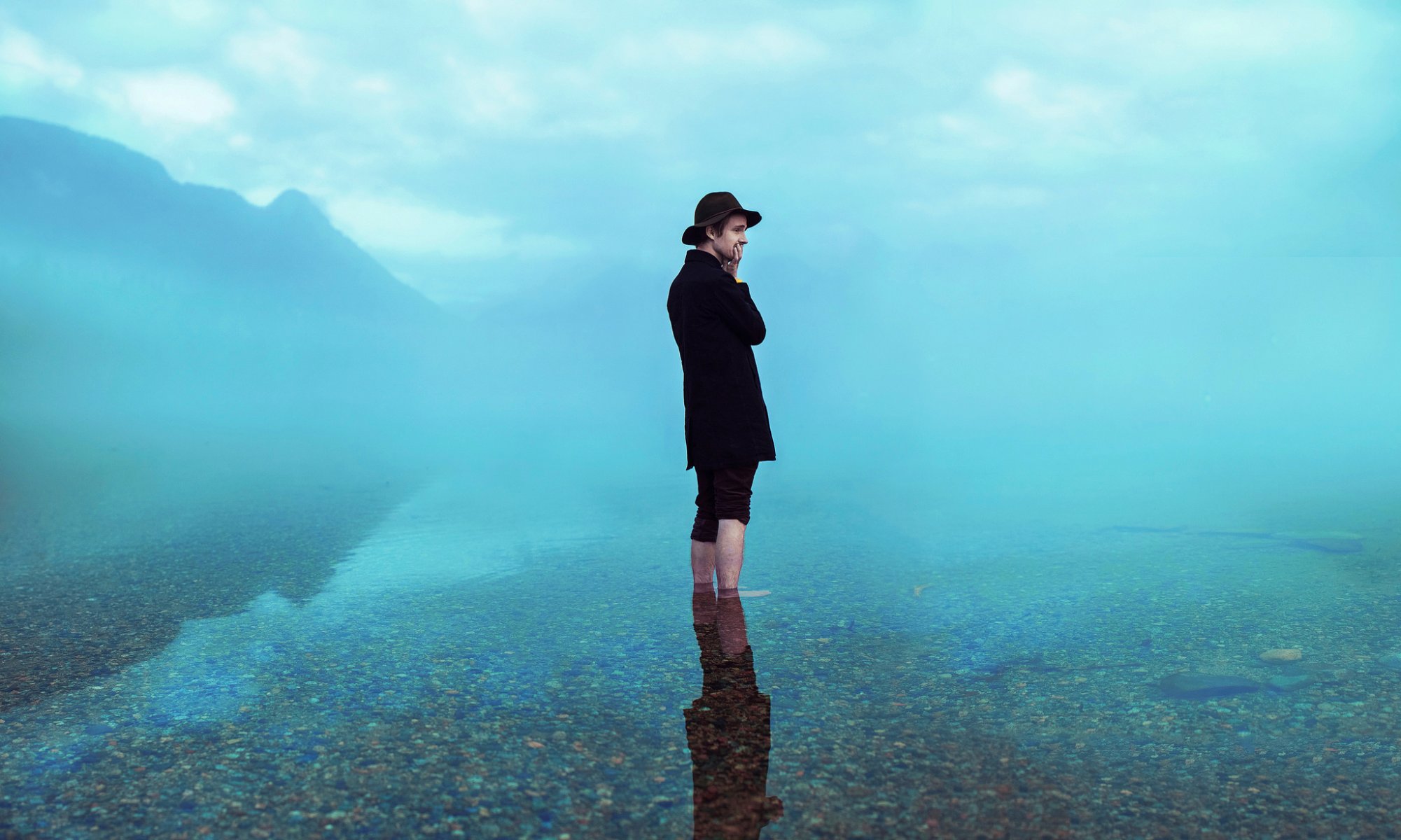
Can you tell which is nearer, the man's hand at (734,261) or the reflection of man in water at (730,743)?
the reflection of man in water at (730,743)

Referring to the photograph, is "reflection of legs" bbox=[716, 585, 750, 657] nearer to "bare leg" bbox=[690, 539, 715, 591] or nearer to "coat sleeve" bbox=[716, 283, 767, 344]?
"bare leg" bbox=[690, 539, 715, 591]

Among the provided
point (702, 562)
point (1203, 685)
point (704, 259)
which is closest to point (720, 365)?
point (704, 259)

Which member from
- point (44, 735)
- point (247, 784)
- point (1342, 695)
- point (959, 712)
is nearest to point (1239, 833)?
point (959, 712)

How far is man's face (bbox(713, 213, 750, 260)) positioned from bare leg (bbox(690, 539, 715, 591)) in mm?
1648

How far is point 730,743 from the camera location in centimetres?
321

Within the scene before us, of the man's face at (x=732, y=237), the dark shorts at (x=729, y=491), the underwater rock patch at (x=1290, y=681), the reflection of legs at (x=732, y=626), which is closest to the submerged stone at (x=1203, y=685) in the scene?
the underwater rock patch at (x=1290, y=681)

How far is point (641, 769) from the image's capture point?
3012 millimetres

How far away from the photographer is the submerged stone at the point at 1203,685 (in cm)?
373

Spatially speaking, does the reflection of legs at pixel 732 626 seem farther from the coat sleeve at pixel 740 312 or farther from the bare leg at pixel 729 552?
the coat sleeve at pixel 740 312

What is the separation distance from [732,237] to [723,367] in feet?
2.27

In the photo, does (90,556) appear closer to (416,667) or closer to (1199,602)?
(416,667)

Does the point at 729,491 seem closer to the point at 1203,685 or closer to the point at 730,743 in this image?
the point at 730,743

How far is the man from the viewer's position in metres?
5.19

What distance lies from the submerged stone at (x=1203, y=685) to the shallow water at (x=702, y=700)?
0.10 meters
